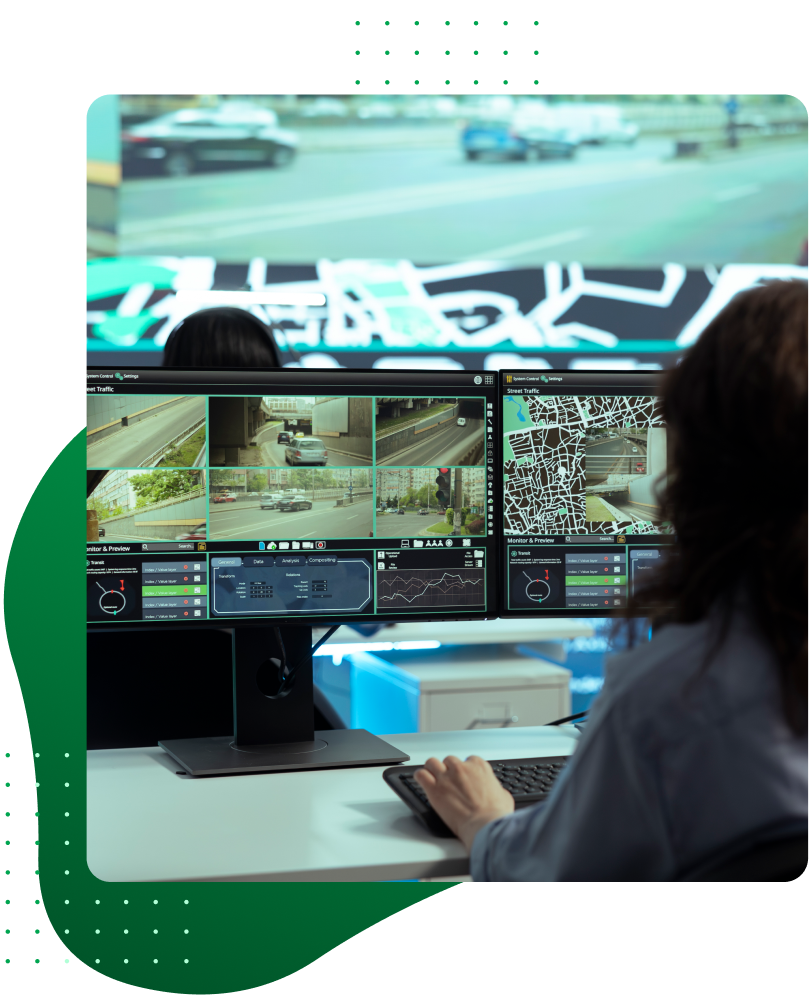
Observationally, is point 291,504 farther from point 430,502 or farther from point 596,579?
point 596,579

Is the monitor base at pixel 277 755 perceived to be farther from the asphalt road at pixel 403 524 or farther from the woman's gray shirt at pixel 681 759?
the woman's gray shirt at pixel 681 759

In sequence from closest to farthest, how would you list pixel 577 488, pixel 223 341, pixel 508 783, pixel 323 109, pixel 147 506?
pixel 508 783
pixel 147 506
pixel 577 488
pixel 223 341
pixel 323 109

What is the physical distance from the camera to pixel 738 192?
3266mm

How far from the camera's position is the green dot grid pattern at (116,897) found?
66cm

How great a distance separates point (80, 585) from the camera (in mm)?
691

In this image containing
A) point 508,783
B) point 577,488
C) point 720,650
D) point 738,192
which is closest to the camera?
point 720,650

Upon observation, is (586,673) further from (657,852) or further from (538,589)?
(657,852)

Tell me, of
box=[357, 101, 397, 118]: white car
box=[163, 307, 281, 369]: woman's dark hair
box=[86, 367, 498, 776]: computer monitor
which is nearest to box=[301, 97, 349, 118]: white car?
box=[357, 101, 397, 118]: white car

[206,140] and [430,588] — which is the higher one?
[206,140]

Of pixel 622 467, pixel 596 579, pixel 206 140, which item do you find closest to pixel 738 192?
pixel 206 140

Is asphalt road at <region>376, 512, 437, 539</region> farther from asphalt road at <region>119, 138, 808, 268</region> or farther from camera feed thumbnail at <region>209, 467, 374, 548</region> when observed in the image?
asphalt road at <region>119, 138, 808, 268</region>

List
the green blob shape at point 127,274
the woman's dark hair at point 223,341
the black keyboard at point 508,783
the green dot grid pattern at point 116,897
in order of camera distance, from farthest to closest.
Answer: the green blob shape at point 127,274 → the woman's dark hair at point 223,341 → the black keyboard at point 508,783 → the green dot grid pattern at point 116,897

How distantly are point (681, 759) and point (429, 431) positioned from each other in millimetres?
703

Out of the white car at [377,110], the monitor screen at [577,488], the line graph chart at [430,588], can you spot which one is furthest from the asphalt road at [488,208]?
the line graph chart at [430,588]
